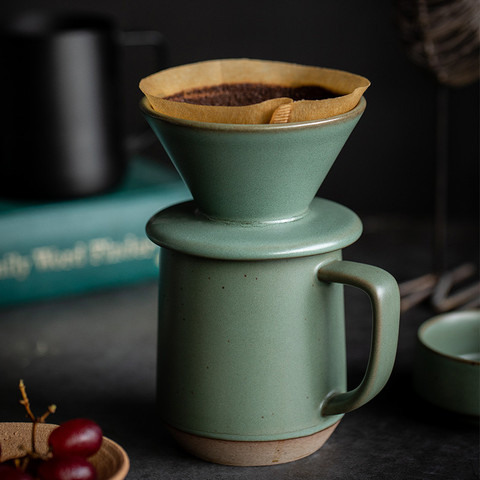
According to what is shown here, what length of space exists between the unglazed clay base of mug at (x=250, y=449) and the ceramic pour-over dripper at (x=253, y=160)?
179 millimetres

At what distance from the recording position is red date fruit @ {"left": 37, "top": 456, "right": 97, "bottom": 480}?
56cm

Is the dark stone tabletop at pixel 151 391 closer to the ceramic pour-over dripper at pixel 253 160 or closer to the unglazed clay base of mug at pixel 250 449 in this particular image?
the unglazed clay base of mug at pixel 250 449

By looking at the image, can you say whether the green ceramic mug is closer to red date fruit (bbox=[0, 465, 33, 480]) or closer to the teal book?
red date fruit (bbox=[0, 465, 33, 480])

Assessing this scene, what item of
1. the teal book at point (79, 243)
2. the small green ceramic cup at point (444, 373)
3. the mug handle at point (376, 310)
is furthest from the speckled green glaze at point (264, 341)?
the teal book at point (79, 243)

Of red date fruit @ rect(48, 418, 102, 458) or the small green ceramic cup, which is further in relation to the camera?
the small green ceramic cup

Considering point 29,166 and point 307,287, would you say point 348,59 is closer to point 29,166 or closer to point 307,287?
point 29,166

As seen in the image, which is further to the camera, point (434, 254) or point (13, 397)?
point (434, 254)

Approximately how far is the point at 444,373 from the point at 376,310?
0.14m

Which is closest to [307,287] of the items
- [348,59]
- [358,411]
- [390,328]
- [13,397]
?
[390,328]

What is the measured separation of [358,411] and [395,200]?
25.6 inches

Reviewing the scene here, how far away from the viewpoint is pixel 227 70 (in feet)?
2.47

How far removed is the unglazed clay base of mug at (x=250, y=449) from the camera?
0.69 metres

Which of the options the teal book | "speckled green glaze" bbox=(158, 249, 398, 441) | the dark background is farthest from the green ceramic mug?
the dark background

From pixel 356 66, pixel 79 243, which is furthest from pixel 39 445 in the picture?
pixel 356 66
